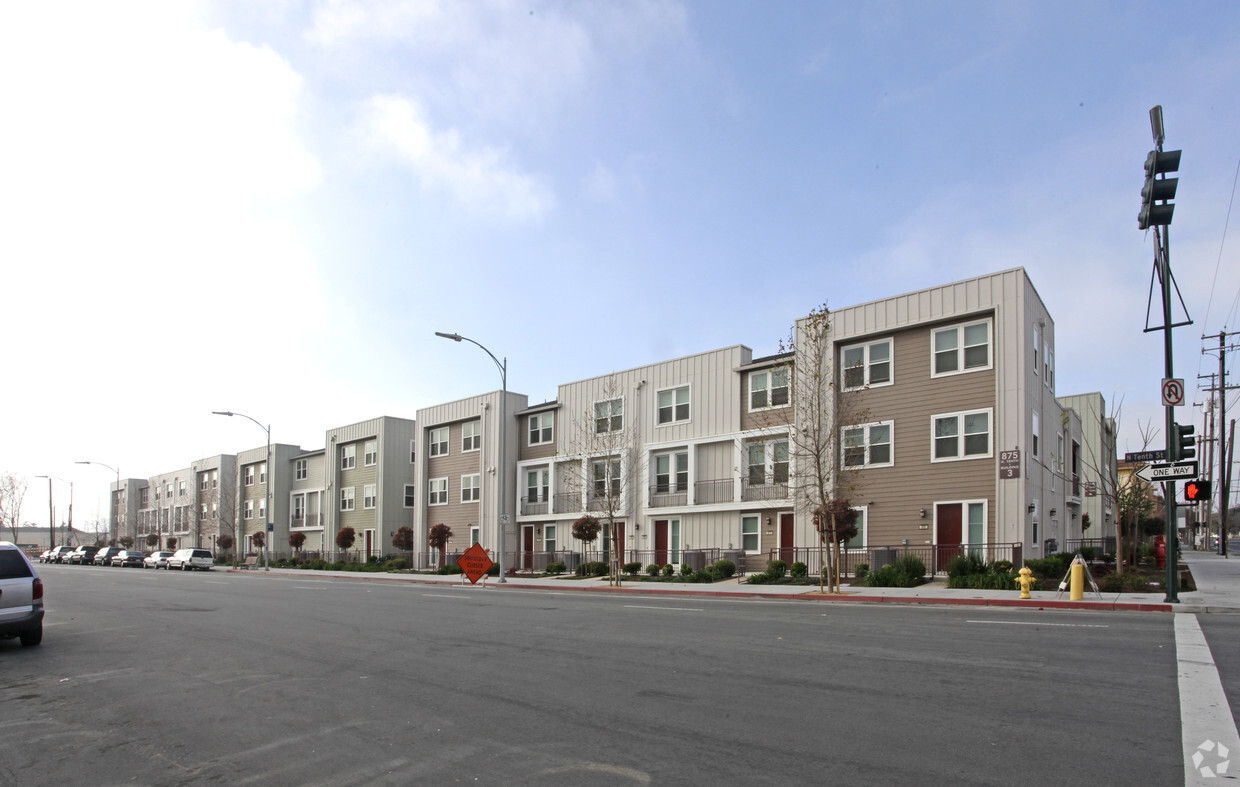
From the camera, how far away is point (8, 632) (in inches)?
501

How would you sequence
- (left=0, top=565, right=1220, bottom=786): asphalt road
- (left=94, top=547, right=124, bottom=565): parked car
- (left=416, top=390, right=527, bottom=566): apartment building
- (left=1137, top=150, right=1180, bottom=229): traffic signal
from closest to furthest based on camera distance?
(left=0, top=565, right=1220, bottom=786): asphalt road < (left=1137, top=150, right=1180, bottom=229): traffic signal < (left=416, top=390, right=527, bottom=566): apartment building < (left=94, top=547, right=124, bottom=565): parked car

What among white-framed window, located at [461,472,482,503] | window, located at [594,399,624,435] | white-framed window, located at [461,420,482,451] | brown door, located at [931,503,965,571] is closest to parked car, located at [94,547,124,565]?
white-framed window, located at [461,472,482,503]

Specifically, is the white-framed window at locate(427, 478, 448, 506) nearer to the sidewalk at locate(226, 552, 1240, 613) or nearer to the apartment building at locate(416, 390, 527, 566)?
the apartment building at locate(416, 390, 527, 566)

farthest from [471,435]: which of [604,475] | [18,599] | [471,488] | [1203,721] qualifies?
[1203,721]

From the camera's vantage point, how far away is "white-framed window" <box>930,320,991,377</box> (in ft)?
86.6

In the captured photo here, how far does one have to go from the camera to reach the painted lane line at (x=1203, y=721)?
19.0 ft

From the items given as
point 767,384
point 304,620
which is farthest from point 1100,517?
point 304,620

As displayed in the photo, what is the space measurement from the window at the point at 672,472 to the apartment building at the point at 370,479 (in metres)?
21.9

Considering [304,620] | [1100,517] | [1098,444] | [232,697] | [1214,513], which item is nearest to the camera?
[232,697]

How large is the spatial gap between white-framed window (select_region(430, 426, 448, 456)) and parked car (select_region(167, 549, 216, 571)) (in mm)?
19796

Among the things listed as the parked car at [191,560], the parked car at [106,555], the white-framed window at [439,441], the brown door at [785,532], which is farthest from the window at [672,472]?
the parked car at [106,555]

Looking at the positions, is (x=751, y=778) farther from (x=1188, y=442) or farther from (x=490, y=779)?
(x=1188, y=442)

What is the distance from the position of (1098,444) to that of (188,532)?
3175 inches

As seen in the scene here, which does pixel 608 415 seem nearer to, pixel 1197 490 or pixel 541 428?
pixel 541 428
